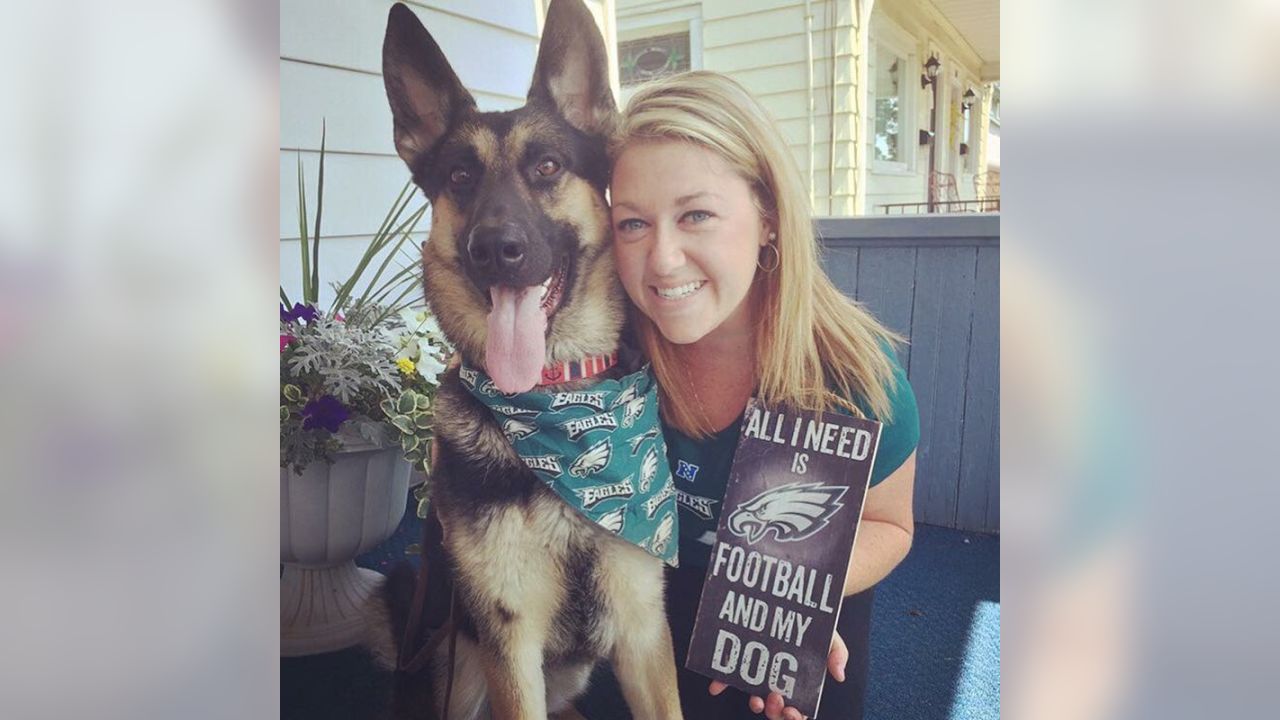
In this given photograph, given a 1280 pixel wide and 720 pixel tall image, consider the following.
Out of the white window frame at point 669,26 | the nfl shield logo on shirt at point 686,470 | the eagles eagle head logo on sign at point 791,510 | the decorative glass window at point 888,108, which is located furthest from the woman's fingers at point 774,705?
the white window frame at point 669,26

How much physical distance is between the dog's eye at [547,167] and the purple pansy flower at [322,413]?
28.1 inches

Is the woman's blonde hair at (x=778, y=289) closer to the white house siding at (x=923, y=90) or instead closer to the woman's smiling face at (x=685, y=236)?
the woman's smiling face at (x=685, y=236)

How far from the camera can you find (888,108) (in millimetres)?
1480

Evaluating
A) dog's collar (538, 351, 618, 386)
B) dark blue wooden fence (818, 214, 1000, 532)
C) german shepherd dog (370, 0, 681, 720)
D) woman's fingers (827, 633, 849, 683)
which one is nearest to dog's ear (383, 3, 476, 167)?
german shepherd dog (370, 0, 681, 720)

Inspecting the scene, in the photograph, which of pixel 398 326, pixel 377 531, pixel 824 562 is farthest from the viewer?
pixel 377 531

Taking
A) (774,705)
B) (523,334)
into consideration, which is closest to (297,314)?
(523,334)

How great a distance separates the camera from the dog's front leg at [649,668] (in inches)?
56.4

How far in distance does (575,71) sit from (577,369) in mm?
481
